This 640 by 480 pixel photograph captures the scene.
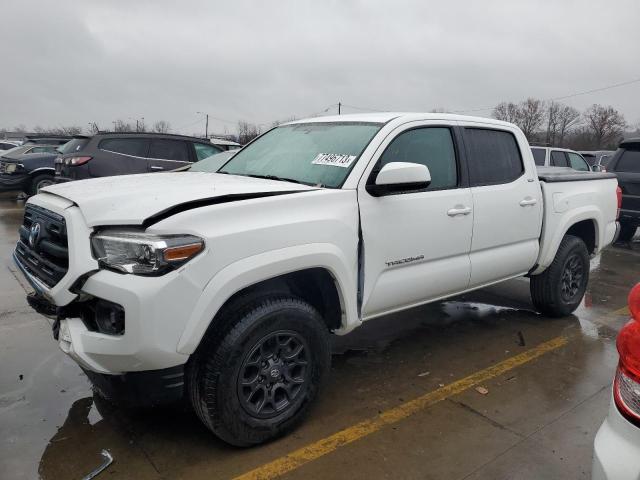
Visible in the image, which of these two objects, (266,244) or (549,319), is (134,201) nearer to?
(266,244)

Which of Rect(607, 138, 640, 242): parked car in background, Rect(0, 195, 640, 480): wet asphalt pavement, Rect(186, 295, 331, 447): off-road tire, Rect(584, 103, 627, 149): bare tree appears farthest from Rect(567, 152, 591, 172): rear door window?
Rect(584, 103, 627, 149): bare tree

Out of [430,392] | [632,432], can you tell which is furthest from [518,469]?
[632,432]

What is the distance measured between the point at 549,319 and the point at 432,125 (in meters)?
2.60

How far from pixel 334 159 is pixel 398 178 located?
528 millimetres

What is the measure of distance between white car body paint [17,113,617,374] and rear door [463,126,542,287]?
15mm

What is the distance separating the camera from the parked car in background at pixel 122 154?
9.19 m

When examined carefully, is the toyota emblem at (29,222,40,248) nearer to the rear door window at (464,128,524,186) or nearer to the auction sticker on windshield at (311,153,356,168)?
the auction sticker on windshield at (311,153,356,168)

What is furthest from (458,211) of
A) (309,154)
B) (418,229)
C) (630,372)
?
(630,372)

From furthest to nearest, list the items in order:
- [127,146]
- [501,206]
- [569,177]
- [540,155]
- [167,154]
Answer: [540,155] < [167,154] < [127,146] < [569,177] < [501,206]

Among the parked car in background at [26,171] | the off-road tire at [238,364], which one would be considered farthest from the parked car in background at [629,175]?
the parked car in background at [26,171]

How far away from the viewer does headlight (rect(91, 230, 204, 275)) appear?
2355 millimetres

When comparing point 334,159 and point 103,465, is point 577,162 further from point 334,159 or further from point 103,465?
point 103,465

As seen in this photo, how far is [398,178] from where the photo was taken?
3.02 m

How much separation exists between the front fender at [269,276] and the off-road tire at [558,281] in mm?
2573
